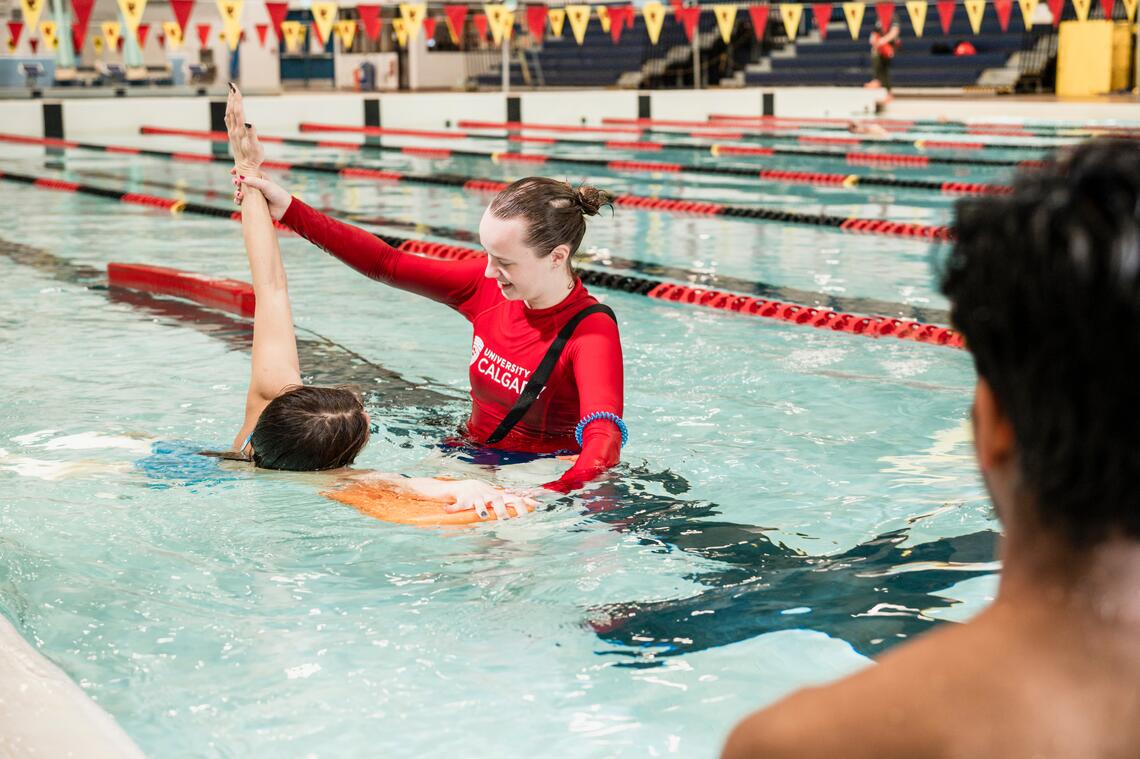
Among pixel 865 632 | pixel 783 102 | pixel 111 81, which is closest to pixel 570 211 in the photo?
pixel 865 632

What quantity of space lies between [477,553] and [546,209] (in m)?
0.81

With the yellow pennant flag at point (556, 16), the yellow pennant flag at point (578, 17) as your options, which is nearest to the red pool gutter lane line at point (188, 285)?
the yellow pennant flag at point (578, 17)

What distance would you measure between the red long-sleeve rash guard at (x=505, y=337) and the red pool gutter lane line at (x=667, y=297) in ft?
8.26

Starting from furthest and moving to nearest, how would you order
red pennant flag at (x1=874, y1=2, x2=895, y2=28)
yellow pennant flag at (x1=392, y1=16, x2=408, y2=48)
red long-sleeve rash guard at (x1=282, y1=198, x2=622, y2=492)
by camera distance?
yellow pennant flag at (x1=392, y1=16, x2=408, y2=48)
red pennant flag at (x1=874, y1=2, x2=895, y2=28)
red long-sleeve rash guard at (x1=282, y1=198, x2=622, y2=492)

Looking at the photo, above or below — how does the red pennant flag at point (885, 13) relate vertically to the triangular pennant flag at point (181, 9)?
above

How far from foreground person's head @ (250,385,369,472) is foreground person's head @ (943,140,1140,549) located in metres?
2.47

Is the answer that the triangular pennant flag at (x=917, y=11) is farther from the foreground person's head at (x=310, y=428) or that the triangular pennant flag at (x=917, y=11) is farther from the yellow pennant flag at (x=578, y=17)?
the foreground person's head at (x=310, y=428)

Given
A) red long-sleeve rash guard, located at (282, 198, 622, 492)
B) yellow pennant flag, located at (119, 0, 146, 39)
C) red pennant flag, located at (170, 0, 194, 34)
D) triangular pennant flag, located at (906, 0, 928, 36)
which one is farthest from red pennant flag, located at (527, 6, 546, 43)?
red long-sleeve rash guard, located at (282, 198, 622, 492)

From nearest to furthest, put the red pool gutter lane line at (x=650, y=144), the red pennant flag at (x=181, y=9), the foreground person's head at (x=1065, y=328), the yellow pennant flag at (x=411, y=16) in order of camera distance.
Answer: the foreground person's head at (x=1065, y=328) < the red pool gutter lane line at (x=650, y=144) < the red pennant flag at (x=181, y=9) < the yellow pennant flag at (x=411, y=16)

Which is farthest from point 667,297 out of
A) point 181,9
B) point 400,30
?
point 400,30

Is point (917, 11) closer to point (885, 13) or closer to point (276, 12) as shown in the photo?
point (885, 13)

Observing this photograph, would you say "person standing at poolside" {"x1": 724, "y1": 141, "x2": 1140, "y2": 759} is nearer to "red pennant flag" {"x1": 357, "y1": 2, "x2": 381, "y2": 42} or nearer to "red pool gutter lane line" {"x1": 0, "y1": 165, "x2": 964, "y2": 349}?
"red pool gutter lane line" {"x1": 0, "y1": 165, "x2": 964, "y2": 349}

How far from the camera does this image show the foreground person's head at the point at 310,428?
3139 mm

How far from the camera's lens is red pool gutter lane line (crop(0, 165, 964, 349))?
571 cm
